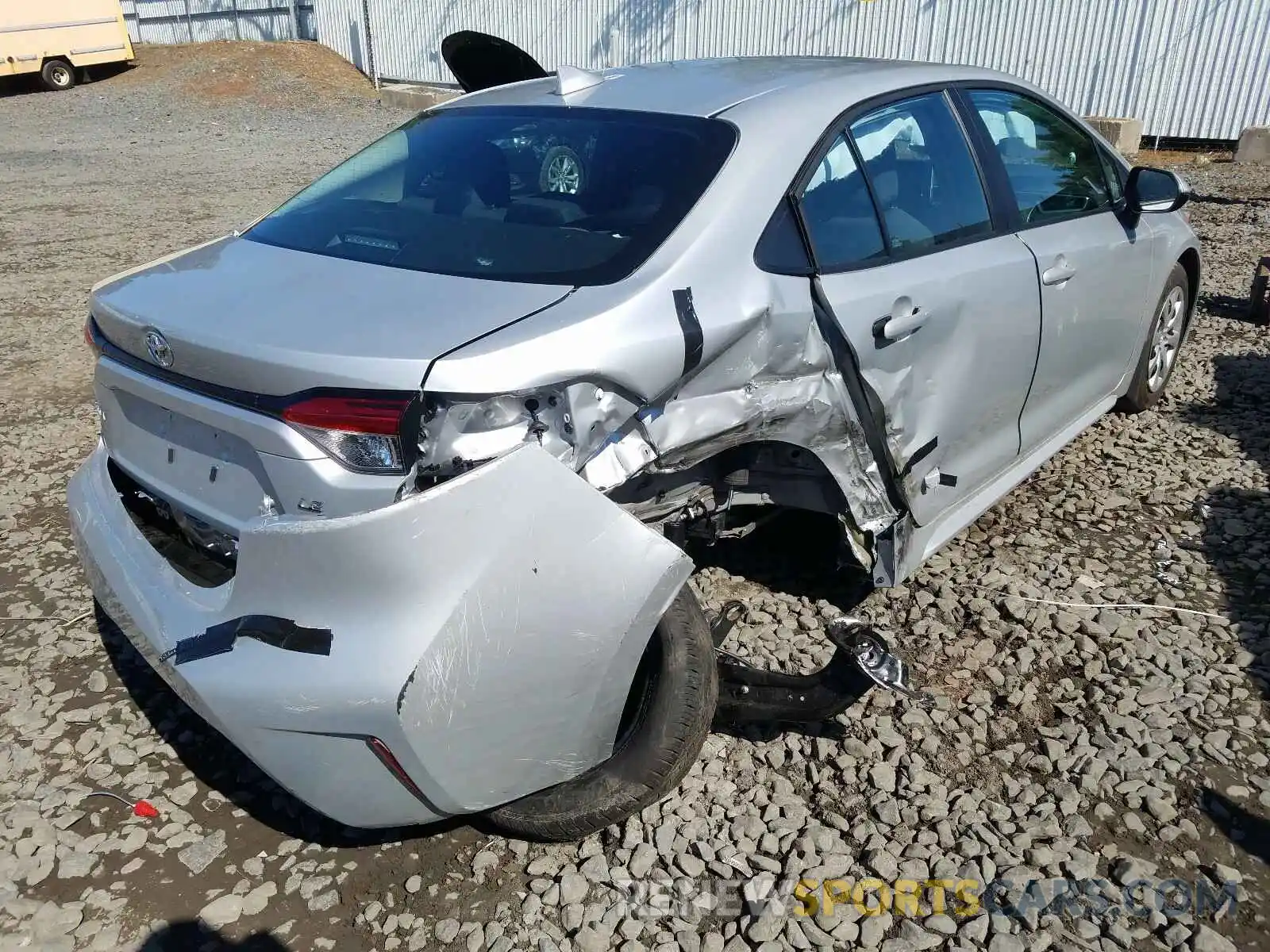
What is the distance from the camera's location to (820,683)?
255 cm

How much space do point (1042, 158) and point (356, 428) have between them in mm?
2921

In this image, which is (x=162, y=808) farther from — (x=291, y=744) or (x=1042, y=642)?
(x=1042, y=642)

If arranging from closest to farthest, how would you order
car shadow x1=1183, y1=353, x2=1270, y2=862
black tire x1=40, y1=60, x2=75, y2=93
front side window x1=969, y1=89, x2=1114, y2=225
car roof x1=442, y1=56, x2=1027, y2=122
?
car shadow x1=1183, y1=353, x2=1270, y2=862 < car roof x1=442, y1=56, x2=1027, y2=122 < front side window x1=969, y1=89, x2=1114, y2=225 < black tire x1=40, y1=60, x2=75, y2=93

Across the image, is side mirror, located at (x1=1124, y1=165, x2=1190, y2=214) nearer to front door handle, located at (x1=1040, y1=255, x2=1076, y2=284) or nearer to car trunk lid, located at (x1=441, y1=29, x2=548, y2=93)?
front door handle, located at (x1=1040, y1=255, x2=1076, y2=284)

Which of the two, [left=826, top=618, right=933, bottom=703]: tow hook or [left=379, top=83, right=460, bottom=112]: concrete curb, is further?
[left=379, top=83, right=460, bottom=112]: concrete curb

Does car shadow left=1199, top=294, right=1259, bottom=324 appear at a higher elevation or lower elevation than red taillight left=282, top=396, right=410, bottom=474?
lower

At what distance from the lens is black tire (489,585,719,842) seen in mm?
2363

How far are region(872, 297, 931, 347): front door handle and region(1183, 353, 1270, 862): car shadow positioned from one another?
143 cm

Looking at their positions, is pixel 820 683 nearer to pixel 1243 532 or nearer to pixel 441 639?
pixel 441 639

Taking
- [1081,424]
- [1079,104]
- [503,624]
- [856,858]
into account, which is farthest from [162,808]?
[1079,104]

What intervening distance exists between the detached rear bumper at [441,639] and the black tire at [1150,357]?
11.2 feet

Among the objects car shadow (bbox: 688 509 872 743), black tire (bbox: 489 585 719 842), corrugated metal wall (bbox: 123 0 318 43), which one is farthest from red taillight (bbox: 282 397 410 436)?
corrugated metal wall (bbox: 123 0 318 43)

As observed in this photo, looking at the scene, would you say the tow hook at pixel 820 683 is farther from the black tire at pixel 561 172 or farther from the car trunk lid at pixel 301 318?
the black tire at pixel 561 172

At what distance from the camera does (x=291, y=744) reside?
78.6 inches
